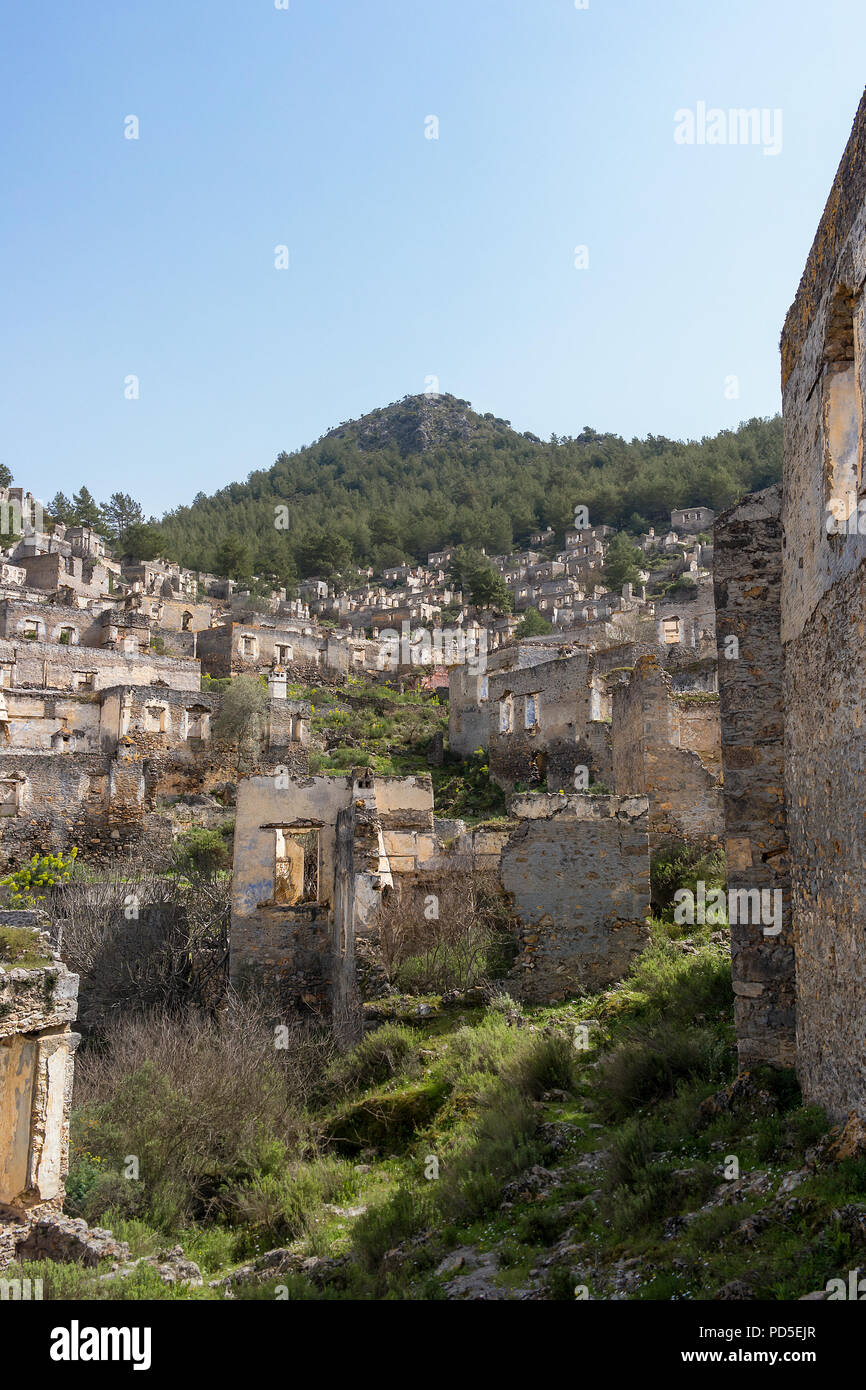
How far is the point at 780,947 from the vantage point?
9.42 metres

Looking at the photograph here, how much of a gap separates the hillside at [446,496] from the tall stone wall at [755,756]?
7677 cm

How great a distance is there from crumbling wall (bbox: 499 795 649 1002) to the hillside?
72.0 m

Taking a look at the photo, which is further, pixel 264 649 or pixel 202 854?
pixel 264 649

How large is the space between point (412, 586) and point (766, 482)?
3184 centimetres

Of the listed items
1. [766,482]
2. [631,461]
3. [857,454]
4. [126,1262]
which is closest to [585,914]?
[126,1262]

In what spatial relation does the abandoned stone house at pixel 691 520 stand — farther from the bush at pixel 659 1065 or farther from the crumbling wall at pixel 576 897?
the bush at pixel 659 1065

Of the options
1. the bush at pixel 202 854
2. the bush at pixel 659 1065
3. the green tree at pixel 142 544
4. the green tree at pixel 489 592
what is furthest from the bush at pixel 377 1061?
the green tree at pixel 142 544

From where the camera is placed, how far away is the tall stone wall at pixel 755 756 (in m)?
9.36

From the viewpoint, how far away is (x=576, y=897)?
49.8 ft

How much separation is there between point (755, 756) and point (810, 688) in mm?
1469

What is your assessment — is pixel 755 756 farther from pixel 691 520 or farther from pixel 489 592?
pixel 691 520

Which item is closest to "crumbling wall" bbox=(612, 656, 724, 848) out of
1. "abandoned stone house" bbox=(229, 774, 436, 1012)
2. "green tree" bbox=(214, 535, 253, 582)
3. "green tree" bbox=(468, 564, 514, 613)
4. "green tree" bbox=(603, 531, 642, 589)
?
"abandoned stone house" bbox=(229, 774, 436, 1012)

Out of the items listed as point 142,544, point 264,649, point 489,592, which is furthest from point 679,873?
point 142,544
